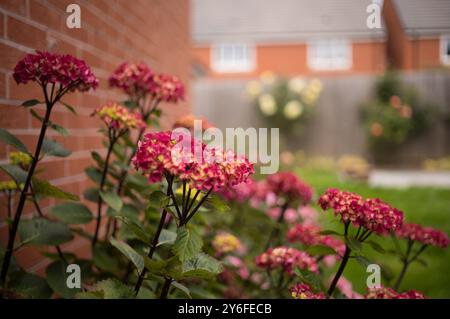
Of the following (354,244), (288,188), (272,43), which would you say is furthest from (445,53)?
(354,244)

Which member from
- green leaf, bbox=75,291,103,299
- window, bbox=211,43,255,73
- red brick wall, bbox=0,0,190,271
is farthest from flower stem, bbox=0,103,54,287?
window, bbox=211,43,255,73

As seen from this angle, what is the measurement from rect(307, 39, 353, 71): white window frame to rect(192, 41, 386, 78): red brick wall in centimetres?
11

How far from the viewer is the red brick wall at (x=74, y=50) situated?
128cm

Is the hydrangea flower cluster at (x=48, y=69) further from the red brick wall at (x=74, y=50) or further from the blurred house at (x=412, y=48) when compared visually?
the blurred house at (x=412, y=48)

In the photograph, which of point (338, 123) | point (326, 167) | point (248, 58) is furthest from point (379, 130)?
point (248, 58)

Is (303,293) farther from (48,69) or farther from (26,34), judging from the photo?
(26,34)

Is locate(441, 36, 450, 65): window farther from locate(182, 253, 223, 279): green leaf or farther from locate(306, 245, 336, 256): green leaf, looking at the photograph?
locate(182, 253, 223, 279): green leaf

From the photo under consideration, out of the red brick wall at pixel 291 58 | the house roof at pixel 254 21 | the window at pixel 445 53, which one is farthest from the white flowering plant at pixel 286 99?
the red brick wall at pixel 291 58

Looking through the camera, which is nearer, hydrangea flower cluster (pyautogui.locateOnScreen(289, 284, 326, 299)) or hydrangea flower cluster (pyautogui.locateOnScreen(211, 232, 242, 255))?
hydrangea flower cluster (pyautogui.locateOnScreen(289, 284, 326, 299))

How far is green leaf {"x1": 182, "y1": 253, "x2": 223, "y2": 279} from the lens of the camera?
3.36 feet

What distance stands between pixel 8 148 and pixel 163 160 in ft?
2.13

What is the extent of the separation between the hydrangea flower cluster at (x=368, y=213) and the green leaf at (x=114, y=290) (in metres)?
0.55

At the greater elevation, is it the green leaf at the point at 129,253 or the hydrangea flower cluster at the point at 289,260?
the green leaf at the point at 129,253

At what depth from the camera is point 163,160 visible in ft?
3.03
